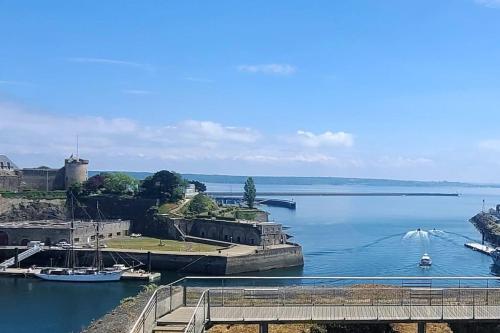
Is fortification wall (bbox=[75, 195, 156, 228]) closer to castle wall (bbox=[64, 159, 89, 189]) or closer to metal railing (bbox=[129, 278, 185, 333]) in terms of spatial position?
castle wall (bbox=[64, 159, 89, 189])

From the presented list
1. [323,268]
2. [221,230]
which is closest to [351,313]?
[323,268]

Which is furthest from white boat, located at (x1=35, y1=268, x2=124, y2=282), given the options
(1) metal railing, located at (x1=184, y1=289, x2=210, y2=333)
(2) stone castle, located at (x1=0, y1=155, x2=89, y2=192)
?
(2) stone castle, located at (x1=0, y1=155, x2=89, y2=192)

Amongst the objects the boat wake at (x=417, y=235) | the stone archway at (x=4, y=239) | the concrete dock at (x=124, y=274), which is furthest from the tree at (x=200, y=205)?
the boat wake at (x=417, y=235)

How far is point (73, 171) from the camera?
206ft

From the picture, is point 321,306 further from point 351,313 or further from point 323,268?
point 323,268

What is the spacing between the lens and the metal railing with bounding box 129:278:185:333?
1124 centimetres

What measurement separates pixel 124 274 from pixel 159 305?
23.9 metres

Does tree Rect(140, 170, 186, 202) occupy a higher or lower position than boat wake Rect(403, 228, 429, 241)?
higher

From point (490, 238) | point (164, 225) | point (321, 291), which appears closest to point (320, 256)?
point (164, 225)

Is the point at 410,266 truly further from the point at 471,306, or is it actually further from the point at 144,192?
the point at 471,306

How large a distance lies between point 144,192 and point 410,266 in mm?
24283

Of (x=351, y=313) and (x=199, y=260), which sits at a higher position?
(x=351, y=313)

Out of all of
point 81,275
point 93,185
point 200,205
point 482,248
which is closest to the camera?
point 81,275

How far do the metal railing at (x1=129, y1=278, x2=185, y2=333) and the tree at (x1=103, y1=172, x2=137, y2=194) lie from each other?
4381 cm
